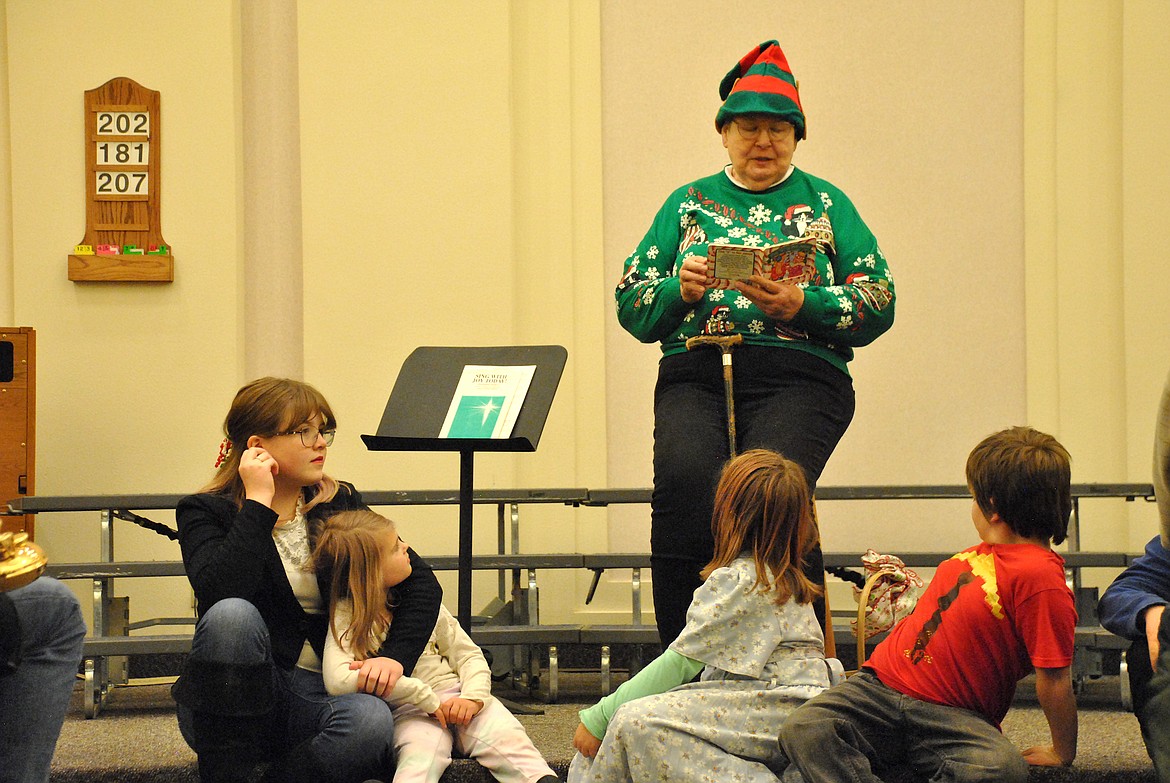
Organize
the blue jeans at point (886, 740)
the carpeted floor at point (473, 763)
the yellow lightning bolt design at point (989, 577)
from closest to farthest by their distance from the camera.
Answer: the blue jeans at point (886, 740) < the yellow lightning bolt design at point (989, 577) < the carpeted floor at point (473, 763)

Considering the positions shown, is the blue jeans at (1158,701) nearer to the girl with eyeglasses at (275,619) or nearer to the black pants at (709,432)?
the black pants at (709,432)

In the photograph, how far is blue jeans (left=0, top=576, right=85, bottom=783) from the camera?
2.47m

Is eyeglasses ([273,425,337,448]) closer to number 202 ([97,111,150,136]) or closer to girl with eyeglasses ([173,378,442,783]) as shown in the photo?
girl with eyeglasses ([173,378,442,783])

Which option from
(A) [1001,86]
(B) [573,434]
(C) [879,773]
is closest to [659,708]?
(C) [879,773]

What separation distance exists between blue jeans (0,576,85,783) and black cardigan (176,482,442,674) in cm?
36

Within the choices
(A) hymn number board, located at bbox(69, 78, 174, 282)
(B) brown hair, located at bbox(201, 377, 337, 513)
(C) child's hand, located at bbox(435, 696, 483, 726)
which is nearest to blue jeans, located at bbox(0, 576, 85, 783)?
(B) brown hair, located at bbox(201, 377, 337, 513)

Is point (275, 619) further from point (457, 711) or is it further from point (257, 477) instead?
point (457, 711)

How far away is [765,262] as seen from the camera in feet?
10.1

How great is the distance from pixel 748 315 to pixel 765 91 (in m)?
0.57

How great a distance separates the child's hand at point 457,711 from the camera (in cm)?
293

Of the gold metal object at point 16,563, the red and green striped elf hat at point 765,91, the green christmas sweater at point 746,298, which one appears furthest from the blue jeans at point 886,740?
the gold metal object at point 16,563

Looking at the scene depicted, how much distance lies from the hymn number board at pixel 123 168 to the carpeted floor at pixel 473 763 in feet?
6.05

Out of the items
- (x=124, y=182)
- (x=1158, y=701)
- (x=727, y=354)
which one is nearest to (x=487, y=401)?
(x=727, y=354)

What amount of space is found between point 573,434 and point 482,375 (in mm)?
1703
